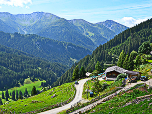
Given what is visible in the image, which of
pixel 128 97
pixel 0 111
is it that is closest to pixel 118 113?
pixel 128 97

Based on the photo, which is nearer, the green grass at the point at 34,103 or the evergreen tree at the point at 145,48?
the green grass at the point at 34,103

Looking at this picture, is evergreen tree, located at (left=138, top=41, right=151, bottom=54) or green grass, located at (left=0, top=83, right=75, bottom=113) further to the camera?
evergreen tree, located at (left=138, top=41, right=151, bottom=54)

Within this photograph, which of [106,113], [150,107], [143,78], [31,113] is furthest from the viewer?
[143,78]

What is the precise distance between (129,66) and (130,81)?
172 ft

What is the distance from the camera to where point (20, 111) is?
51906 mm

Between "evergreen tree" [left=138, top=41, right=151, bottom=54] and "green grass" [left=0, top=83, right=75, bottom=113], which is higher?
"evergreen tree" [left=138, top=41, right=151, bottom=54]

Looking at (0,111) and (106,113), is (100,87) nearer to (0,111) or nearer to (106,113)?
(106,113)

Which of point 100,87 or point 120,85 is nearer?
point 120,85

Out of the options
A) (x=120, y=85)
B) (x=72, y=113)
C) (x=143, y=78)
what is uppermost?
(x=143, y=78)

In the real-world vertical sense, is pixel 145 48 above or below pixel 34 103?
above

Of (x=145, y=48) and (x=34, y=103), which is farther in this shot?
(x=145, y=48)

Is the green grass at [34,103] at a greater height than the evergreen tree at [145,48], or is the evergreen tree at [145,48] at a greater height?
the evergreen tree at [145,48]

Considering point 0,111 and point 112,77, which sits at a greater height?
point 112,77

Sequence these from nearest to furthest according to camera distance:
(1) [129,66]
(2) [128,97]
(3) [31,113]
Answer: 1. (2) [128,97]
2. (3) [31,113]
3. (1) [129,66]
